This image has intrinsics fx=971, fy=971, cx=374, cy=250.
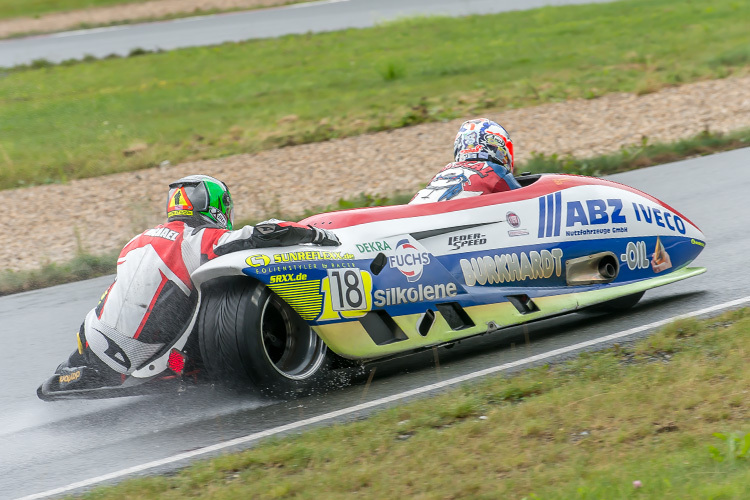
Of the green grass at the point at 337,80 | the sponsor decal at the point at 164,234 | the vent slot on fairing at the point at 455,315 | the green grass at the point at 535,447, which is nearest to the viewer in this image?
the green grass at the point at 535,447

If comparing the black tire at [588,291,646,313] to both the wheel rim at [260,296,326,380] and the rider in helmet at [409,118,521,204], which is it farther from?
the wheel rim at [260,296,326,380]

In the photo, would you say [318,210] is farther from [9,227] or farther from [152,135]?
[152,135]

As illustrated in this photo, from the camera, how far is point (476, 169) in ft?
22.8

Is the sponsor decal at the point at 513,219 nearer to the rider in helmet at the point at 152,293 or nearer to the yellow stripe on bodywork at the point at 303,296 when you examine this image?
the rider in helmet at the point at 152,293

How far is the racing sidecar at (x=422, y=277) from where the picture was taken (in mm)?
5520

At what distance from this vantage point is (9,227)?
1289 centimetres

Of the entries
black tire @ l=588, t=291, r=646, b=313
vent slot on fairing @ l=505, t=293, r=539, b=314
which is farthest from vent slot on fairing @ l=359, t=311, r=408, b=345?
black tire @ l=588, t=291, r=646, b=313

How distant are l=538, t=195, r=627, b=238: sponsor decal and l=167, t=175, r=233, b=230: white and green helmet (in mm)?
2211

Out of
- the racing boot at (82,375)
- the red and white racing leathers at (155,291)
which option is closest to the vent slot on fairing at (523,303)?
the red and white racing leathers at (155,291)

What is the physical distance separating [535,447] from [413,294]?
1769mm

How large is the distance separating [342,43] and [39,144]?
9.54 metres

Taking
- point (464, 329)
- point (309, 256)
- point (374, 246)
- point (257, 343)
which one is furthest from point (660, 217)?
point (257, 343)

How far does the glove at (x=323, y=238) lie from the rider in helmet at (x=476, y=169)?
961 millimetres

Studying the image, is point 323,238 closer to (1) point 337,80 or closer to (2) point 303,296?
(2) point 303,296
